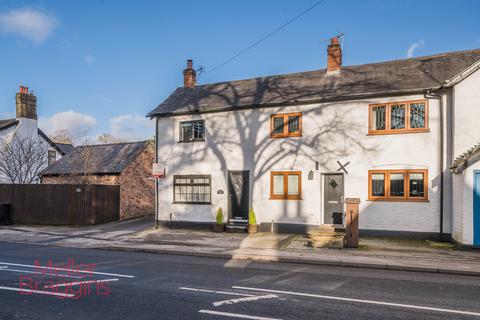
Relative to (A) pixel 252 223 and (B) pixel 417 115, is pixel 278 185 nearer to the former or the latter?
(A) pixel 252 223

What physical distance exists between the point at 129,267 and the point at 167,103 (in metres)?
11.8

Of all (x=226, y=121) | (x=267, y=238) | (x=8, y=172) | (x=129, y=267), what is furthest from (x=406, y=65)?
(x=8, y=172)

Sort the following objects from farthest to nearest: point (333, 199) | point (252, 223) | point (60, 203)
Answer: point (60, 203) → point (252, 223) → point (333, 199)

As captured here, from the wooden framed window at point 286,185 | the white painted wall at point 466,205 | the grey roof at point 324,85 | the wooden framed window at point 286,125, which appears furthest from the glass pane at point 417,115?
the wooden framed window at point 286,185

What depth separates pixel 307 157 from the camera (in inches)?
629

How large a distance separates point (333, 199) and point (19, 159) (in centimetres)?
2320

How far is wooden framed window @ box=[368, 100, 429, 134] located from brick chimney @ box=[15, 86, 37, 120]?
1098 inches

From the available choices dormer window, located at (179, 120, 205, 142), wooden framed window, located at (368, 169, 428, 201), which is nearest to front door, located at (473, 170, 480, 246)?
wooden framed window, located at (368, 169, 428, 201)

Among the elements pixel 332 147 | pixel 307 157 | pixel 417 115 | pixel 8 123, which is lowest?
pixel 307 157

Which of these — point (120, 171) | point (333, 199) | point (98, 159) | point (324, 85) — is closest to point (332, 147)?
point (333, 199)

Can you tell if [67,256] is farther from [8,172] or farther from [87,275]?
[8,172]

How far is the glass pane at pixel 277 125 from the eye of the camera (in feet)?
54.7

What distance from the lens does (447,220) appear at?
13.6 meters

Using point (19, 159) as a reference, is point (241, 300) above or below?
below
